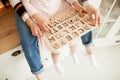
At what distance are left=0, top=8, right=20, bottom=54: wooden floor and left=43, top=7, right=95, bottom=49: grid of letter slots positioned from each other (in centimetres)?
23

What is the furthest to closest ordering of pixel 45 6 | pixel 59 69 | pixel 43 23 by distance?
pixel 59 69 < pixel 45 6 < pixel 43 23

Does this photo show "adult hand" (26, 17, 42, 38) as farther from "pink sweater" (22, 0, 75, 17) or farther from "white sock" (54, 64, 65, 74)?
"white sock" (54, 64, 65, 74)

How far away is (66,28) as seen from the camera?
0.91m

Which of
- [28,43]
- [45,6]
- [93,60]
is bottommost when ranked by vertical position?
[93,60]

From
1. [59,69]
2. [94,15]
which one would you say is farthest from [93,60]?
[94,15]

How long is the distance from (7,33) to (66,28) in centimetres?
35

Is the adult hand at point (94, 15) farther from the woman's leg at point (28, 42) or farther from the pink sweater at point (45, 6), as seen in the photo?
the woman's leg at point (28, 42)

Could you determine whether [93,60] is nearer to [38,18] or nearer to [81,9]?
[81,9]

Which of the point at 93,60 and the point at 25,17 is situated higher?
the point at 25,17

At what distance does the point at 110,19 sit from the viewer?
1.38m

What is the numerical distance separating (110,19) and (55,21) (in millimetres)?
616

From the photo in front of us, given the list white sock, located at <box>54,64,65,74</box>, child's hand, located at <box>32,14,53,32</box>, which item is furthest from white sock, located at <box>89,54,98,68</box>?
child's hand, located at <box>32,14,53,32</box>

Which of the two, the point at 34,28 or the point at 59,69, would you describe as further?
the point at 59,69

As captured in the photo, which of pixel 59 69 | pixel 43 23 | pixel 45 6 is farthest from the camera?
pixel 59 69
